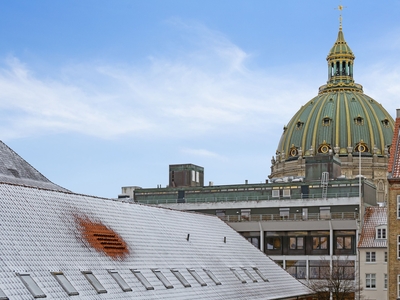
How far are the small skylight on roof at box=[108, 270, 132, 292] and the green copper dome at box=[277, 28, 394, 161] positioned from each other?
136m

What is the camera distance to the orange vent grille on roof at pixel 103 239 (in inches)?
1608

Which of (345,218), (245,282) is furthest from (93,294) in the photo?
(345,218)

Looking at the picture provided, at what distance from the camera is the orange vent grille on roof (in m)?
40.8

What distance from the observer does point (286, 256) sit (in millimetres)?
85875

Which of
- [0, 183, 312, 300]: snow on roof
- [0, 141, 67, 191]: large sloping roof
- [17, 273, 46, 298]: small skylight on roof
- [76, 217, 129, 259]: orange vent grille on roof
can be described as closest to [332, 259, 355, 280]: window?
[0, 183, 312, 300]: snow on roof

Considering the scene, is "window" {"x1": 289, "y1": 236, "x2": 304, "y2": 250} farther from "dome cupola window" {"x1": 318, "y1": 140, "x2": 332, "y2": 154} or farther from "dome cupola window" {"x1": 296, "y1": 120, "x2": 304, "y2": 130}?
"dome cupola window" {"x1": 296, "y1": 120, "x2": 304, "y2": 130}

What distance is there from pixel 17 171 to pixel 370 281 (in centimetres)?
3723

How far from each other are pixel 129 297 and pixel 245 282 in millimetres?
14680

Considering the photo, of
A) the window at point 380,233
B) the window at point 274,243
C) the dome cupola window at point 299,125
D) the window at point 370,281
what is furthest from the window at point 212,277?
the dome cupola window at point 299,125

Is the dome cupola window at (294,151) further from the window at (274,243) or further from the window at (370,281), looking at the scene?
the window at (370,281)

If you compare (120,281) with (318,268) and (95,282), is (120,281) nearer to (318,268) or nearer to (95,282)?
(95,282)

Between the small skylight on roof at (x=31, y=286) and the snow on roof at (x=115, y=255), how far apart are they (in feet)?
0.15

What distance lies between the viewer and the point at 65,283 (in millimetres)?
34344

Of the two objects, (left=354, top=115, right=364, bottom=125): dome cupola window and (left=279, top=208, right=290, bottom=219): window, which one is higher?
→ (left=354, top=115, right=364, bottom=125): dome cupola window
